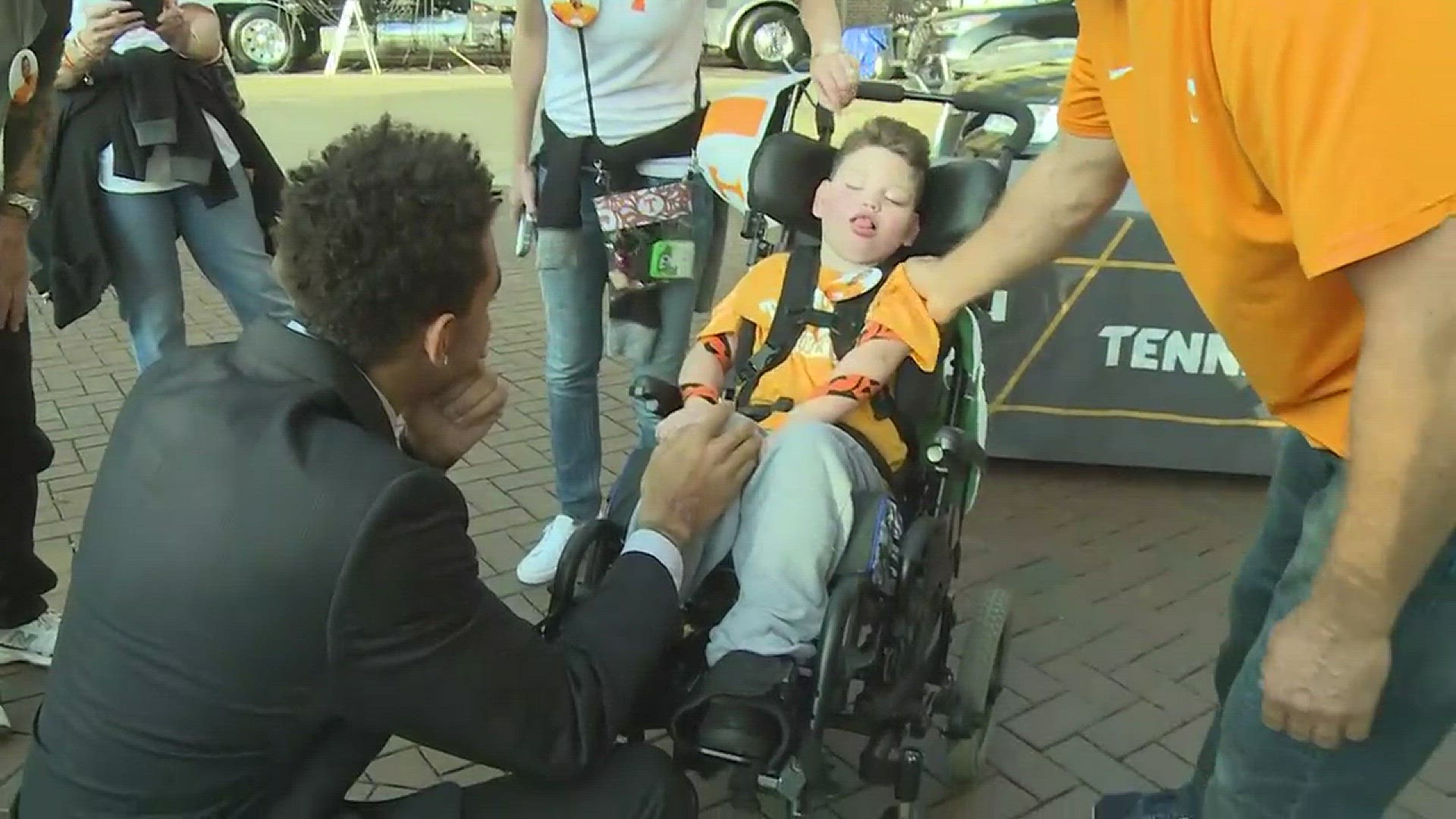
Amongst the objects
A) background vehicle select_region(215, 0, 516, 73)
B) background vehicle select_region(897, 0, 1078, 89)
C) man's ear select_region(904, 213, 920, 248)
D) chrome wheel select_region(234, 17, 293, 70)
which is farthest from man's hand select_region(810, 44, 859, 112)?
chrome wheel select_region(234, 17, 293, 70)

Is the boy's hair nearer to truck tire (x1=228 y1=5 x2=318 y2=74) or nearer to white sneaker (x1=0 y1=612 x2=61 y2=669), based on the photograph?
white sneaker (x1=0 y1=612 x2=61 y2=669)

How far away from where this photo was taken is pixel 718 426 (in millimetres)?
2238

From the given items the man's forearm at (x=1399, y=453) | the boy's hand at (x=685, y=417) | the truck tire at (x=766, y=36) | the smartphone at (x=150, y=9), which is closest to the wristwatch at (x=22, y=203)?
the smartphone at (x=150, y=9)

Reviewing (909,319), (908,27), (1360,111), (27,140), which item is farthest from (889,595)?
Result: (908,27)

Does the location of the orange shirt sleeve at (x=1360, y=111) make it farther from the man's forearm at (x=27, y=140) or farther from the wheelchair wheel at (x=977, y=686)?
the man's forearm at (x=27, y=140)

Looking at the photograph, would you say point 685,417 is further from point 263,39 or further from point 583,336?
point 263,39

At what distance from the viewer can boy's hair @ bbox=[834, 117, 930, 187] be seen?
2.81 meters

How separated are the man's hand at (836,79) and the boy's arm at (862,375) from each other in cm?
62

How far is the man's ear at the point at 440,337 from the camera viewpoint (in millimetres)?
1763

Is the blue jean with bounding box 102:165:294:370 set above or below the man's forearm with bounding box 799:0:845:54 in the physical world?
below

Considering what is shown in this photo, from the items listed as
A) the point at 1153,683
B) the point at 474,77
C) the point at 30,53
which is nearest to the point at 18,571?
the point at 30,53

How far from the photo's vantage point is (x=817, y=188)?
2.95 m

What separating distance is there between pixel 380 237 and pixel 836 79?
1.49 meters

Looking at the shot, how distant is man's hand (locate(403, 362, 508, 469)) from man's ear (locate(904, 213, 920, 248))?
1.19 meters
